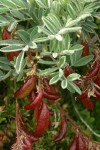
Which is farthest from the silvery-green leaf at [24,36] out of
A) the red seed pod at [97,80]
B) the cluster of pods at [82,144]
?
the cluster of pods at [82,144]

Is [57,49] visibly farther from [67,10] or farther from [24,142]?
[24,142]

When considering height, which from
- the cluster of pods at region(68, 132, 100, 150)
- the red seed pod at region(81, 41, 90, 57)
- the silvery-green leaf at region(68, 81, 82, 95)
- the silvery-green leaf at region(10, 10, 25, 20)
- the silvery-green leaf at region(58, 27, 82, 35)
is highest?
the silvery-green leaf at region(10, 10, 25, 20)

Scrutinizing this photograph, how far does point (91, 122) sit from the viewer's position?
238cm

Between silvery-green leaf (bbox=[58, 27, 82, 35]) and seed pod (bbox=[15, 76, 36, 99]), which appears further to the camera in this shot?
seed pod (bbox=[15, 76, 36, 99])

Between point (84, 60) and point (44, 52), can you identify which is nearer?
point (44, 52)

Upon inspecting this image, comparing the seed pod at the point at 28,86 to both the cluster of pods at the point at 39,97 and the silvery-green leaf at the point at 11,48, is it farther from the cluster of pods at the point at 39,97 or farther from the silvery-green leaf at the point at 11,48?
the silvery-green leaf at the point at 11,48

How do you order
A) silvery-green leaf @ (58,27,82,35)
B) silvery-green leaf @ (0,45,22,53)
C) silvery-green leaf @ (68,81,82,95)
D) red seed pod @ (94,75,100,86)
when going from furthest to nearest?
red seed pod @ (94,75,100,86) < silvery-green leaf @ (68,81,82,95) < silvery-green leaf @ (0,45,22,53) < silvery-green leaf @ (58,27,82,35)

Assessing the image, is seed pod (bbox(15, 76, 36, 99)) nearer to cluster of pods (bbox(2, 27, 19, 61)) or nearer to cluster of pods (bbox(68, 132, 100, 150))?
cluster of pods (bbox(2, 27, 19, 61))

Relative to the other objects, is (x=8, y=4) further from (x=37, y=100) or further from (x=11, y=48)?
(x=37, y=100)

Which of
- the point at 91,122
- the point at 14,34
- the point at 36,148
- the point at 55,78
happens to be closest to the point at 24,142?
the point at 55,78

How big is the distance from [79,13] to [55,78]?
22 cm

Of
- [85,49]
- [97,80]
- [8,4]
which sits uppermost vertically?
[8,4]

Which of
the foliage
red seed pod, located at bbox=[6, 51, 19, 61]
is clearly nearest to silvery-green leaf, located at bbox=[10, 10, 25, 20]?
the foliage

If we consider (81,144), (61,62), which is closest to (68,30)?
(61,62)
